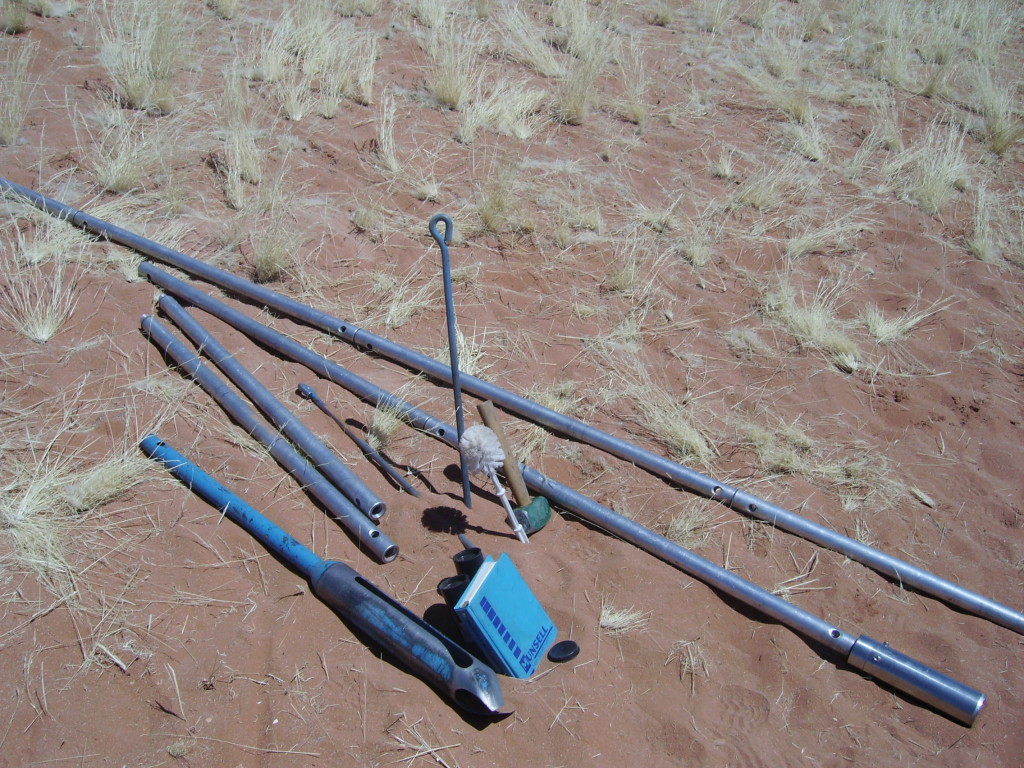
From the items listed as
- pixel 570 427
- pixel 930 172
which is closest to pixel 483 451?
pixel 570 427

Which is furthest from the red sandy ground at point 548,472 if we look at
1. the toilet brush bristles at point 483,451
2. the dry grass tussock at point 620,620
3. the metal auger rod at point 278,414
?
the toilet brush bristles at point 483,451

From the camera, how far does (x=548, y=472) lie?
431 centimetres

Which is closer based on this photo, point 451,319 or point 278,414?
point 451,319

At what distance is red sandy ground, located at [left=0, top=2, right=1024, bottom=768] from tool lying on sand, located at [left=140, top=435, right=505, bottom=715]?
0.08 metres

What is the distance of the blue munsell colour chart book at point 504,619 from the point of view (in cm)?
300

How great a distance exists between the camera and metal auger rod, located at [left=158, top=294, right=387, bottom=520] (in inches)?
147

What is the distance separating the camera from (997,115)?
7836 millimetres

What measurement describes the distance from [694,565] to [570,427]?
41.7 inches

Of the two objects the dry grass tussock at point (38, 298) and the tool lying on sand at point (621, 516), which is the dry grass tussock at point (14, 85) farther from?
the dry grass tussock at point (38, 298)

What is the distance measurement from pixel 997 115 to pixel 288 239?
685cm

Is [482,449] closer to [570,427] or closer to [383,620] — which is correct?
[383,620]

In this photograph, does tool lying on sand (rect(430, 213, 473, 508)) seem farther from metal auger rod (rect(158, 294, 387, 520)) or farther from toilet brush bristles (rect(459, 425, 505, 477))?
metal auger rod (rect(158, 294, 387, 520))

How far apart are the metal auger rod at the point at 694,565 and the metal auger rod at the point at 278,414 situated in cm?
22

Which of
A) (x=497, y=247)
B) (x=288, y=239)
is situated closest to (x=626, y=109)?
(x=497, y=247)
